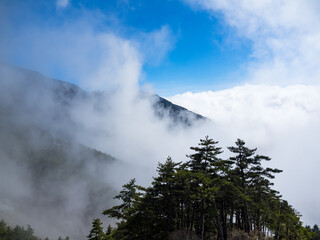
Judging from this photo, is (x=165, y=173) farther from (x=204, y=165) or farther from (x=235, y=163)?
(x=235, y=163)

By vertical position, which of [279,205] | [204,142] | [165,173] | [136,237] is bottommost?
[136,237]

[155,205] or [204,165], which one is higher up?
[204,165]

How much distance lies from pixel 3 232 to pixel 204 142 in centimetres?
14018

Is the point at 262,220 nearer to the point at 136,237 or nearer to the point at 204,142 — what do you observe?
the point at 204,142

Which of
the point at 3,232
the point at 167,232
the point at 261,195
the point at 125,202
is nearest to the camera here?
the point at 167,232

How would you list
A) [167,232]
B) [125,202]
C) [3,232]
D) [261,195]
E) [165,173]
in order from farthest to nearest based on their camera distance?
1. [3,232]
2. [125,202]
3. [261,195]
4. [165,173]
5. [167,232]

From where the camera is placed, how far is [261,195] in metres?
29.8

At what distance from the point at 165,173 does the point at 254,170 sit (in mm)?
12844

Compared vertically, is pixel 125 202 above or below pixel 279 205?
below

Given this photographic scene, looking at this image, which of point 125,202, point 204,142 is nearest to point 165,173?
point 204,142

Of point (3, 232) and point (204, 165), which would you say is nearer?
point (204, 165)

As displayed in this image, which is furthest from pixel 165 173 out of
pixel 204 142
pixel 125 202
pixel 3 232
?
pixel 3 232

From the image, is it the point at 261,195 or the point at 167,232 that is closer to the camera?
the point at 167,232

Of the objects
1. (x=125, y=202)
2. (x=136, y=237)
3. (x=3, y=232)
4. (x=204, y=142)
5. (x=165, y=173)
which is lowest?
(x=3, y=232)
